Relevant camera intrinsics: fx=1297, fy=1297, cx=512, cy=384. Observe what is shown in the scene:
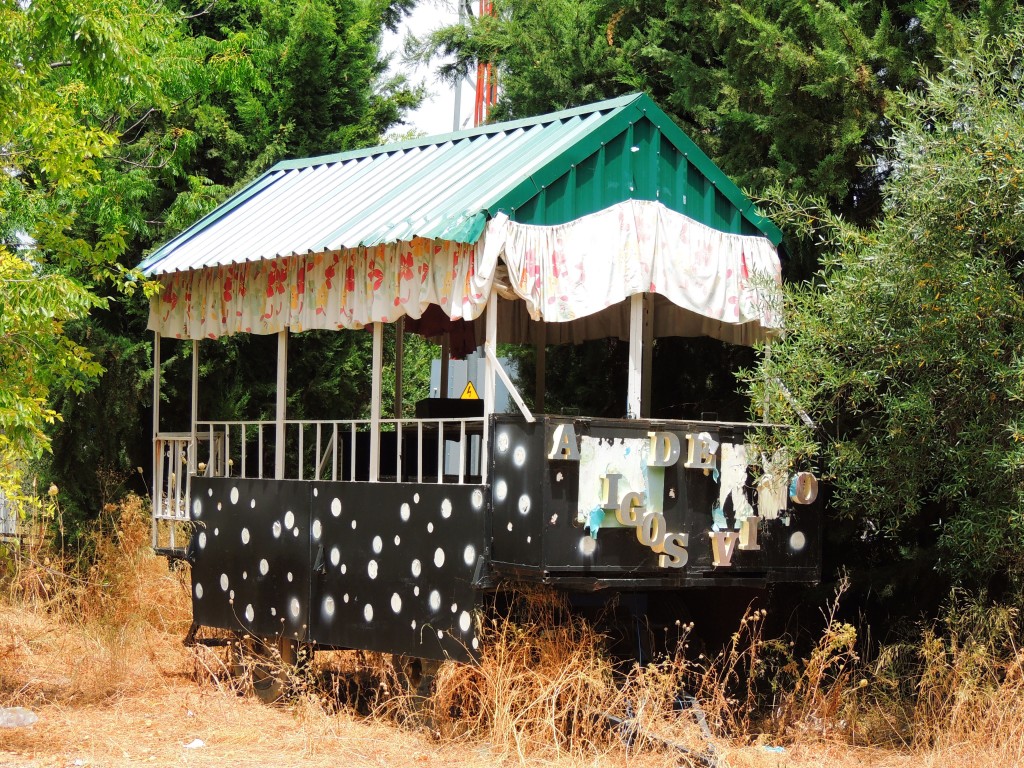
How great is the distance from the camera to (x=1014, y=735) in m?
8.05

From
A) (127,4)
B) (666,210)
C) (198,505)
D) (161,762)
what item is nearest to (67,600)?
(198,505)

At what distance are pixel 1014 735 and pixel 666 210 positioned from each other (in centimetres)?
431

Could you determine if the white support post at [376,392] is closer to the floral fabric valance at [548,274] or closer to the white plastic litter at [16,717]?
the floral fabric valance at [548,274]

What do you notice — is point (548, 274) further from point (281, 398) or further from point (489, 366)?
point (281, 398)

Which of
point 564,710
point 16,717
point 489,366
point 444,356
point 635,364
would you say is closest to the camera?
point 564,710

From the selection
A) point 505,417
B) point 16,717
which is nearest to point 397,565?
point 505,417

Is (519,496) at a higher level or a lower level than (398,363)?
lower

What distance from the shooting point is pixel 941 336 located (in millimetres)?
8336

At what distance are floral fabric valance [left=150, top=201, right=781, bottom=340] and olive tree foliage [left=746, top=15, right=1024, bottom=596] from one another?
90cm

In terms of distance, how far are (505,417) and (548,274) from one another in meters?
1.15

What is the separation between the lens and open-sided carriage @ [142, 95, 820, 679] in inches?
340

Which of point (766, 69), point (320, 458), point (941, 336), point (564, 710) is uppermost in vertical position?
point (766, 69)

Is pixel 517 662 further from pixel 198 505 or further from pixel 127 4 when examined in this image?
pixel 127 4

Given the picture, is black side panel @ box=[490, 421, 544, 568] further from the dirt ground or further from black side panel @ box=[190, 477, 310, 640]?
black side panel @ box=[190, 477, 310, 640]
